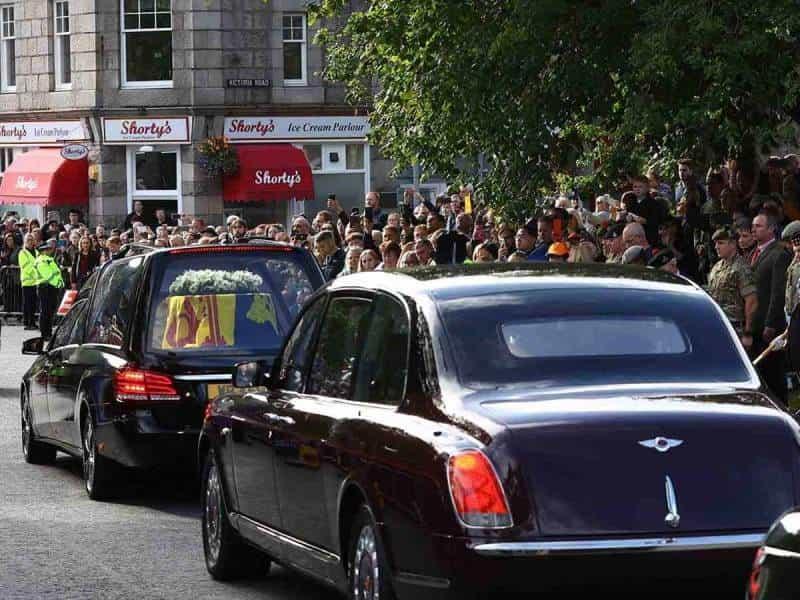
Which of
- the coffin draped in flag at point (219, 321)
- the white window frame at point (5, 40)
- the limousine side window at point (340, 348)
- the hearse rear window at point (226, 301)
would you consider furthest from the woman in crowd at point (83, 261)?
the limousine side window at point (340, 348)

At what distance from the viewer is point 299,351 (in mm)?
9586

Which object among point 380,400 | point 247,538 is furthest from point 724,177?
point 380,400

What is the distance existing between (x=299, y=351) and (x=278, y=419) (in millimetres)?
382

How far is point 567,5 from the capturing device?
19312 mm

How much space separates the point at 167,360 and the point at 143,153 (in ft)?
118

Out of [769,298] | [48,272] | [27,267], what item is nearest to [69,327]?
[769,298]

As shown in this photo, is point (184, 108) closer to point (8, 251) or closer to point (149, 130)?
point (149, 130)

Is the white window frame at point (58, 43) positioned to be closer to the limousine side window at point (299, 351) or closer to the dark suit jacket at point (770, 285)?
the dark suit jacket at point (770, 285)

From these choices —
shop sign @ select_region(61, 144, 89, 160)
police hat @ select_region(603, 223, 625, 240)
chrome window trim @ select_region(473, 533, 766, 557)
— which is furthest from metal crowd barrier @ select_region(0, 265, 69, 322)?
chrome window trim @ select_region(473, 533, 766, 557)

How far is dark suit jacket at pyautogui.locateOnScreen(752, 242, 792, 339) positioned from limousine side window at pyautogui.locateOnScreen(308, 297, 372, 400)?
279 inches

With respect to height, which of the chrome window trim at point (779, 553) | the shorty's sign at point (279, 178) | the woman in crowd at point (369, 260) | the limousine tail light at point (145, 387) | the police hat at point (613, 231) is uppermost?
the police hat at point (613, 231)

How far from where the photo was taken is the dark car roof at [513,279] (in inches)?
329

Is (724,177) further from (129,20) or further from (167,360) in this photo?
(129,20)

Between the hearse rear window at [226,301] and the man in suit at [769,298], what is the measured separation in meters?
3.79
